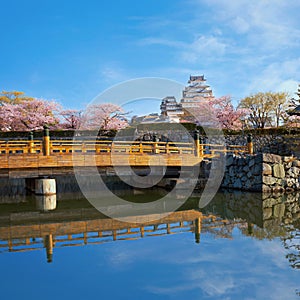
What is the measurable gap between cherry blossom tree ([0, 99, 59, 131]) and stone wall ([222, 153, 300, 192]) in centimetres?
1769

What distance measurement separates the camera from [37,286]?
4855 mm

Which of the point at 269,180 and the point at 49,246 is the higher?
the point at 269,180

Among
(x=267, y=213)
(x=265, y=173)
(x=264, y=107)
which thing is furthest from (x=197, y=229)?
(x=264, y=107)

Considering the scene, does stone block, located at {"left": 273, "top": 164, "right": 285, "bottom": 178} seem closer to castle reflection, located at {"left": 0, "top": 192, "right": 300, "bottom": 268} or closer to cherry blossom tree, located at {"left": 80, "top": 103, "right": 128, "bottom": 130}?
castle reflection, located at {"left": 0, "top": 192, "right": 300, "bottom": 268}

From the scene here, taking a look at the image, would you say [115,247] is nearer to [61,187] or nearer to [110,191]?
[110,191]

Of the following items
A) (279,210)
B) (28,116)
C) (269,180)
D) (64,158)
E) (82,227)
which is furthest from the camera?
(28,116)

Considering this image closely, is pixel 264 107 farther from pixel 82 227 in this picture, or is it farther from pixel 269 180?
pixel 82 227

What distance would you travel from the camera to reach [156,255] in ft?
20.6

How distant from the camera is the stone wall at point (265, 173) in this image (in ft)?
45.1

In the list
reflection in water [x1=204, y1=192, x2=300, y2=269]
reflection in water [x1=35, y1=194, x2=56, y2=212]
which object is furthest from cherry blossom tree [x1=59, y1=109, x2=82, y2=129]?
reflection in water [x1=204, y1=192, x2=300, y2=269]

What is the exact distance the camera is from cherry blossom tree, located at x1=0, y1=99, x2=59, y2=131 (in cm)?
2750

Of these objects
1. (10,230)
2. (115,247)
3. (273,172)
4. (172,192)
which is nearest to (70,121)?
(172,192)

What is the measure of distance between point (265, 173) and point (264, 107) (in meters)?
17.5

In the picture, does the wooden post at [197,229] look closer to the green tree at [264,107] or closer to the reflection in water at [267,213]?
the reflection in water at [267,213]
